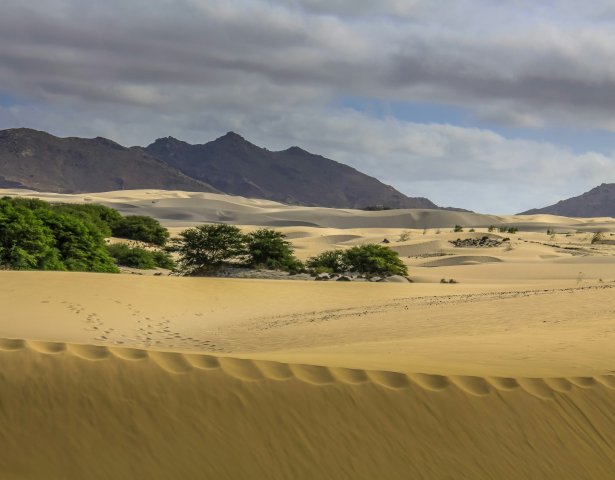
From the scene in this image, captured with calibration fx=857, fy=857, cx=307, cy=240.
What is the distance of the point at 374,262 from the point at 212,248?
6353 mm

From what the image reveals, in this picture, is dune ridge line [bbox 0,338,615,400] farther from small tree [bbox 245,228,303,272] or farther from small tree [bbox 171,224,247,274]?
small tree [bbox 171,224,247,274]

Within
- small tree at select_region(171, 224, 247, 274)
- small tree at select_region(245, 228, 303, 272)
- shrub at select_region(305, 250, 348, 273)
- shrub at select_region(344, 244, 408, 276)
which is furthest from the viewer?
shrub at select_region(305, 250, 348, 273)

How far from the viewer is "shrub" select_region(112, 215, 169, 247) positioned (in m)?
51.2

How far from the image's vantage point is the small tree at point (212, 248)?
33156 mm

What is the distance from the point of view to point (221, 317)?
20.6m

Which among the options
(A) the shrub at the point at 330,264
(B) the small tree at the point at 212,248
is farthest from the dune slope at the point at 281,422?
(A) the shrub at the point at 330,264

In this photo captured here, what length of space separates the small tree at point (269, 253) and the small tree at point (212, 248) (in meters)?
0.38

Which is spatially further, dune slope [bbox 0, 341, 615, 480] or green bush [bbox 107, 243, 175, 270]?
green bush [bbox 107, 243, 175, 270]

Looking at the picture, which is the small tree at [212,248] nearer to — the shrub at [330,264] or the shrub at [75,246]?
the shrub at [330,264]

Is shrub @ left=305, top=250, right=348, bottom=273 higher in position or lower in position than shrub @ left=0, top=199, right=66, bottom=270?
lower

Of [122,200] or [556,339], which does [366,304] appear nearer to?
[556,339]

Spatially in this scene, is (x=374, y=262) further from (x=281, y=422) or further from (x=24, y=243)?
(x=281, y=422)

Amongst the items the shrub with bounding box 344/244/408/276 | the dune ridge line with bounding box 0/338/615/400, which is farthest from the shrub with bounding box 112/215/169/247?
the dune ridge line with bounding box 0/338/615/400

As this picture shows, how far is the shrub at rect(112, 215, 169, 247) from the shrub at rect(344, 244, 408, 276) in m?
19.3
